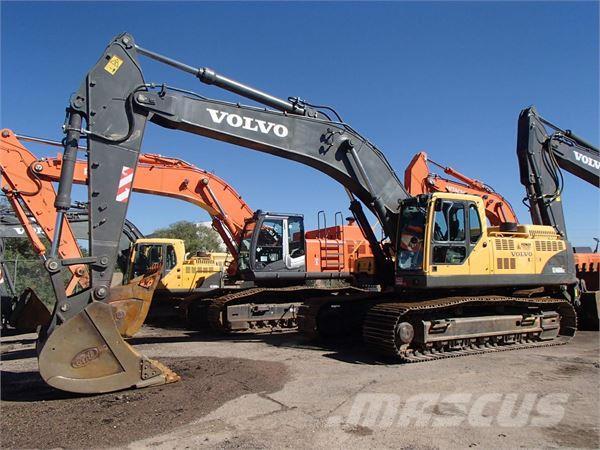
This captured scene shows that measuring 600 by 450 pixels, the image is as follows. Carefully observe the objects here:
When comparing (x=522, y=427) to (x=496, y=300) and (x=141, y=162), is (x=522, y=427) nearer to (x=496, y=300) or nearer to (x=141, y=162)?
(x=496, y=300)

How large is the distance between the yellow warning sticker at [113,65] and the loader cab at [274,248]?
222 inches

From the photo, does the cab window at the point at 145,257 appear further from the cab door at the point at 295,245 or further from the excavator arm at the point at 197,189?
the cab door at the point at 295,245

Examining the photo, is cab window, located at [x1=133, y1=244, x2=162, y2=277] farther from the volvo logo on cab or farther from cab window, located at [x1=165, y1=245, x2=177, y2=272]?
the volvo logo on cab

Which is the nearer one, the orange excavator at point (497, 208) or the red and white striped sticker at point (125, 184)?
the red and white striped sticker at point (125, 184)

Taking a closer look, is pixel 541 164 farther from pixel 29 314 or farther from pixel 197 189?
pixel 29 314

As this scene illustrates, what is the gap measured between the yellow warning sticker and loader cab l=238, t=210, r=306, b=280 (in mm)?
5651

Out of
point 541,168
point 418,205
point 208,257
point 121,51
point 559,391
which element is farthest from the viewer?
point 208,257

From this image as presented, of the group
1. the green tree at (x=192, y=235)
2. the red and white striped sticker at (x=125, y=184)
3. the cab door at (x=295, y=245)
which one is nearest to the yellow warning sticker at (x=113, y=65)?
the red and white striped sticker at (x=125, y=184)

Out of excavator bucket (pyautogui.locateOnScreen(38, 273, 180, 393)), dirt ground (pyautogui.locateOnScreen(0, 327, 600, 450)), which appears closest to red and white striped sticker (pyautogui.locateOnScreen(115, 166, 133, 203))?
excavator bucket (pyautogui.locateOnScreen(38, 273, 180, 393))

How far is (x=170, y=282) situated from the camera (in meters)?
14.1

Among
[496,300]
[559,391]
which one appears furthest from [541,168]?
[559,391]

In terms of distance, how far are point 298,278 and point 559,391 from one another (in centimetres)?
666

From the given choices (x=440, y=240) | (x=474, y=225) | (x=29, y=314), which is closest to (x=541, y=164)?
(x=474, y=225)

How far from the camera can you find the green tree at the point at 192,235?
52.2 meters
